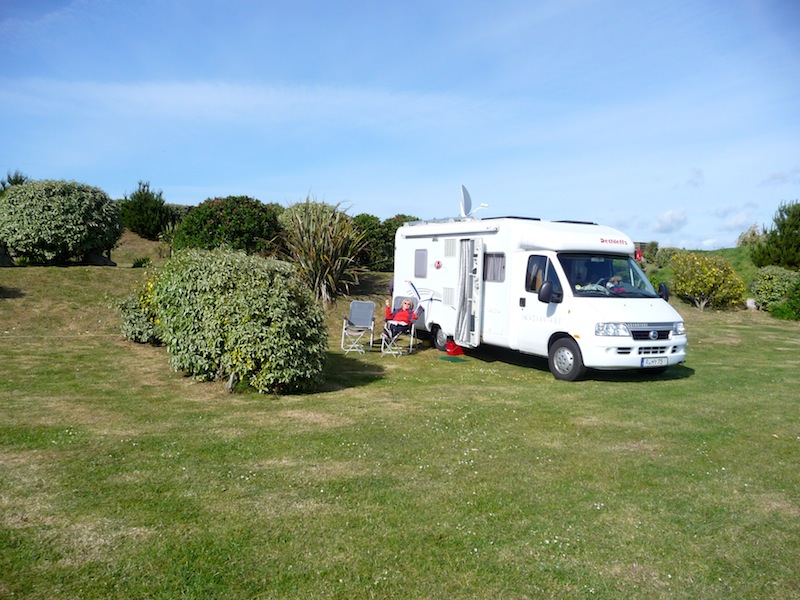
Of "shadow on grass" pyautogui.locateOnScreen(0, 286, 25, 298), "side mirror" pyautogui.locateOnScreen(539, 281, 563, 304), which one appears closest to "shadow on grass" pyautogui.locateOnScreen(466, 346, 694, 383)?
"side mirror" pyautogui.locateOnScreen(539, 281, 563, 304)

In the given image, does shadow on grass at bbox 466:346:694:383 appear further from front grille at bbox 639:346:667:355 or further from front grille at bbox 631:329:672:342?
front grille at bbox 631:329:672:342

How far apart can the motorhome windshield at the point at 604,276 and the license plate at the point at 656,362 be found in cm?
117

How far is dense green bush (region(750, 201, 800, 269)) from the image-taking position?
2627cm

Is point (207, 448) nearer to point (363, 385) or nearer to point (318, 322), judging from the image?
point (318, 322)

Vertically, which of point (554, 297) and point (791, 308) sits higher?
point (554, 297)

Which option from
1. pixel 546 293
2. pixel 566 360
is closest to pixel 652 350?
pixel 566 360

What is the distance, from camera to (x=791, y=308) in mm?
22969

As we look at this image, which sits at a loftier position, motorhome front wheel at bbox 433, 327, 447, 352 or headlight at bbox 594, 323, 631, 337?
headlight at bbox 594, 323, 631, 337

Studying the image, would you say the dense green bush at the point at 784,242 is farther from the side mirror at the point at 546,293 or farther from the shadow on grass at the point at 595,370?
the side mirror at the point at 546,293

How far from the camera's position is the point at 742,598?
402cm

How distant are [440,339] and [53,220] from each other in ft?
33.8

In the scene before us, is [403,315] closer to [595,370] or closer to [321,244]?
[595,370]

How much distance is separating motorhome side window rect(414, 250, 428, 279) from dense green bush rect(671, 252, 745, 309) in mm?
13768

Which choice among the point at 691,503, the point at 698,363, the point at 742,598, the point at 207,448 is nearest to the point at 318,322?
the point at 207,448
